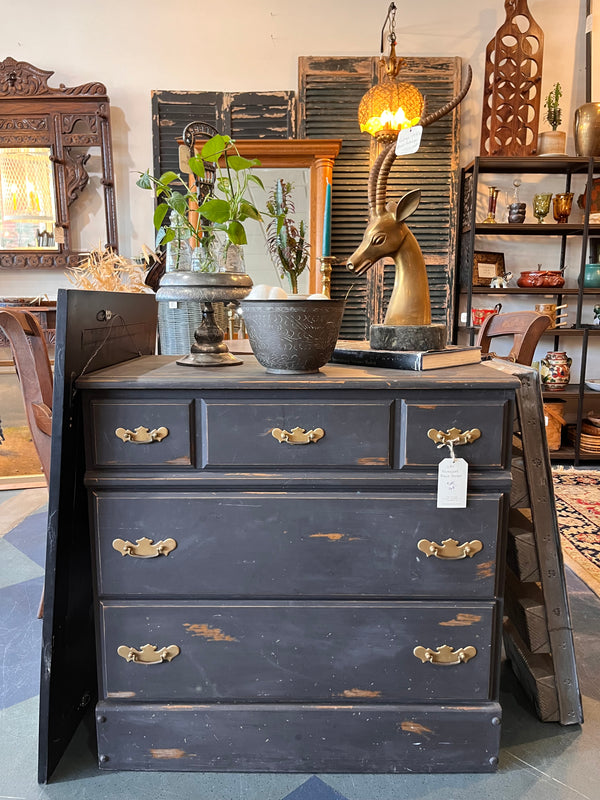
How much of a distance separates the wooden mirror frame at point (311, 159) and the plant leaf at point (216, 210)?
2.21 meters

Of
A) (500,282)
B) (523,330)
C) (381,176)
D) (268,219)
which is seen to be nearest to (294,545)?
(381,176)

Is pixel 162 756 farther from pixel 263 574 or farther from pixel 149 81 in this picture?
pixel 149 81

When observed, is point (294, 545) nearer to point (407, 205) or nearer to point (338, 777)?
point (338, 777)

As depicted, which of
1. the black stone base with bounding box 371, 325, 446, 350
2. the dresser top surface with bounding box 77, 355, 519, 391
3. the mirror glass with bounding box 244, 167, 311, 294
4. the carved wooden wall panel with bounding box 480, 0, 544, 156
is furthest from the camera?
the carved wooden wall panel with bounding box 480, 0, 544, 156

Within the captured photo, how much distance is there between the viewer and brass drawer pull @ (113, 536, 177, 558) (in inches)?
49.3

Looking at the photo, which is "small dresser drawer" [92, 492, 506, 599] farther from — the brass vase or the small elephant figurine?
the brass vase

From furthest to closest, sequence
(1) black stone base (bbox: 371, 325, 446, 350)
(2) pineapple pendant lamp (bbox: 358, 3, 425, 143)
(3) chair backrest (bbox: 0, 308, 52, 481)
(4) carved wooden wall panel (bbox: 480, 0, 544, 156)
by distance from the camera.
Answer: (4) carved wooden wall panel (bbox: 480, 0, 544, 156)
(2) pineapple pendant lamp (bbox: 358, 3, 425, 143)
(3) chair backrest (bbox: 0, 308, 52, 481)
(1) black stone base (bbox: 371, 325, 446, 350)

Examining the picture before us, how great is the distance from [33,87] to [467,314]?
10.4ft

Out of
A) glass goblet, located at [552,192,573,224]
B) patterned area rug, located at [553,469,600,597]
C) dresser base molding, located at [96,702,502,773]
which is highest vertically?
glass goblet, located at [552,192,573,224]

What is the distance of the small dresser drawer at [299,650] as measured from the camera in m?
1.28

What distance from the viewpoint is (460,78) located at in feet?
12.3

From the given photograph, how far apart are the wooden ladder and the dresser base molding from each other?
9.6 inches

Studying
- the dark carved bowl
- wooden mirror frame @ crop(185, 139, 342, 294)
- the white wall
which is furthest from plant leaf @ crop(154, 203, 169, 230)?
the white wall

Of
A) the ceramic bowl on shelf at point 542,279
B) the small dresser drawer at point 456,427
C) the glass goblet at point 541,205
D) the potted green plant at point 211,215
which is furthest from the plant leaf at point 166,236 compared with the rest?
the glass goblet at point 541,205
